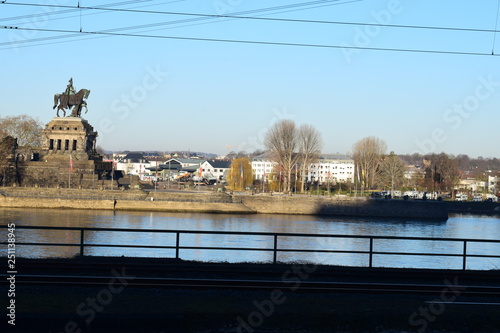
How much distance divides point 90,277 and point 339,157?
552 feet

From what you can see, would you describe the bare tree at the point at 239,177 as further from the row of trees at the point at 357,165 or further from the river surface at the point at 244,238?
the river surface at the point at 244,238

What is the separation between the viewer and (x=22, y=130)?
4333 inches

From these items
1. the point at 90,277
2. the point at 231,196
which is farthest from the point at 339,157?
the point at 90,277

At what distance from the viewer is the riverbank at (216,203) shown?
242ft

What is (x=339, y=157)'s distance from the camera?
591ft

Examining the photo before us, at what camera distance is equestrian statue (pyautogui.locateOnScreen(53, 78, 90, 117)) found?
3543 inches

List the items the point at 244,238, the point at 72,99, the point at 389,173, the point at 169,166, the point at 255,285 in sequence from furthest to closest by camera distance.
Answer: the point at 389,173 < the point at 169,166 < the point at 72,99 < the point at 244,238 < the point at 255,285

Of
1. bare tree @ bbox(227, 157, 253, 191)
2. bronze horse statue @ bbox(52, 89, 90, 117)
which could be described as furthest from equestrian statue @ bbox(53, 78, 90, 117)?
bare tree @ bbox(227, 157, 253, 191)

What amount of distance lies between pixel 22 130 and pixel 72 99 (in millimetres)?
23963

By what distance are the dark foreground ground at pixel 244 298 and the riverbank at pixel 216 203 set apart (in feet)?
191

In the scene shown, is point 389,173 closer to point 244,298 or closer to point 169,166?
point 169,166

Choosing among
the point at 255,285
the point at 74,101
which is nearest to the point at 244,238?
the point at 255,285

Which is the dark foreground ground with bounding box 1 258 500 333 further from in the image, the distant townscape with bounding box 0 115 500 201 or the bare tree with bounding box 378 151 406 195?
the bare tree with bounding box 378 151 406 195

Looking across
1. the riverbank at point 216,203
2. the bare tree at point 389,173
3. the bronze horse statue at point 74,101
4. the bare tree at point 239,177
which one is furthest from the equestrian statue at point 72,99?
the bare tree at point 389,173
